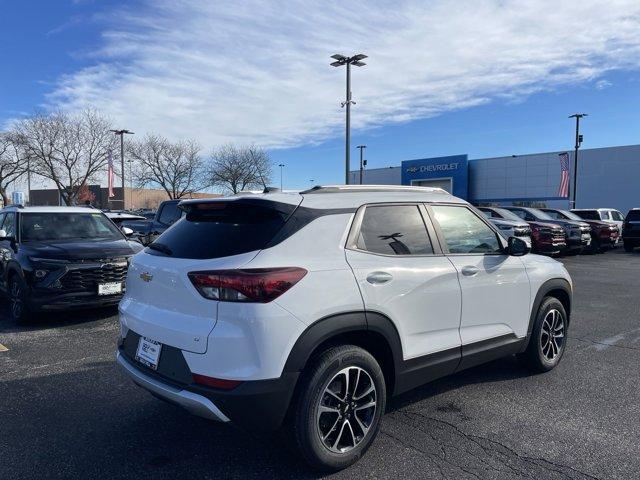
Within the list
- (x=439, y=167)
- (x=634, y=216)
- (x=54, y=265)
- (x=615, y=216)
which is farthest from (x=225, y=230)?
(x=439, y=167)

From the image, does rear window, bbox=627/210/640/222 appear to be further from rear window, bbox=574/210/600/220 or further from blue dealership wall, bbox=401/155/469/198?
blue dealership wall, bbox=401/155/469/198

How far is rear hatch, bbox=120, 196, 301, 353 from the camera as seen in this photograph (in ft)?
9.50

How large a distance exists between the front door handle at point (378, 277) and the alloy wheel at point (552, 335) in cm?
228

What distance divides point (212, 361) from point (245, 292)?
1.39 feet

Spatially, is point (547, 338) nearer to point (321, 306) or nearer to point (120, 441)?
point (321, 306)

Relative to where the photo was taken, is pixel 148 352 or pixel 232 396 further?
pixel 148 352

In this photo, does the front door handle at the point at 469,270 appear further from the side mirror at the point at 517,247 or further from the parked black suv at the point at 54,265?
the parked black suv at the point at 54,265

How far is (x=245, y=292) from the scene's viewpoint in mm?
2781

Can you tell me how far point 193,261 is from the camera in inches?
120

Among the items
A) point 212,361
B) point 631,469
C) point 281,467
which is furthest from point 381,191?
point 631,469

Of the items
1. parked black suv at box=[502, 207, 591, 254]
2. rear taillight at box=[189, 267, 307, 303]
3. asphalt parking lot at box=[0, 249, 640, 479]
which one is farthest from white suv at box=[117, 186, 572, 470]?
parked black suv at box=[502, 207, 591, 254]

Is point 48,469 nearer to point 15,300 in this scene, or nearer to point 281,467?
point 281,467

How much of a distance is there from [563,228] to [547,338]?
14.9 metres

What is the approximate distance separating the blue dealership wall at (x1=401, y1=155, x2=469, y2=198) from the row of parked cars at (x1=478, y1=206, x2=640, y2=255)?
26831 millimetres
